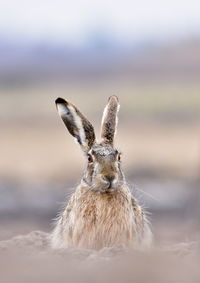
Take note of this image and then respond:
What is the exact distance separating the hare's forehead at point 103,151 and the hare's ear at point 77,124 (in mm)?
149

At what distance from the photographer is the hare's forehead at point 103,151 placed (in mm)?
9291

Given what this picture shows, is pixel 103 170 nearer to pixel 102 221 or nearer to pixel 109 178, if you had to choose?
pixel 109 178

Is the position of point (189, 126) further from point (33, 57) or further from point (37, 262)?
point (33, 57)

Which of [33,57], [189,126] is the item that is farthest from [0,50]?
[189,126]

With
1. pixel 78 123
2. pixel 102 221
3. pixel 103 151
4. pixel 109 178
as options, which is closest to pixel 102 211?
pixel 102 221

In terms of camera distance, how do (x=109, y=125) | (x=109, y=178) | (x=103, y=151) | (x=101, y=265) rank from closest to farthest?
(x=101, y=265)
(x=109, y=178)
(x=103, y=151)
(x=109, y=125)

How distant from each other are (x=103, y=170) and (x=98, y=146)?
397 mm

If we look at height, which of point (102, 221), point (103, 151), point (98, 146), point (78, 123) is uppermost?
point (78, 123)

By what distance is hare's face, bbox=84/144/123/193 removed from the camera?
357 inches

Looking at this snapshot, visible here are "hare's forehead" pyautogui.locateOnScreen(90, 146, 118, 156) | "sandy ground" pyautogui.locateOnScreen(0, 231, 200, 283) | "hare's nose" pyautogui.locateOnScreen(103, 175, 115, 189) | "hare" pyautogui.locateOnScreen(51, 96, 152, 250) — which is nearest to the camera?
"sandy ground" pyautogui.locateOnScreen(0, 231, 200, 283)

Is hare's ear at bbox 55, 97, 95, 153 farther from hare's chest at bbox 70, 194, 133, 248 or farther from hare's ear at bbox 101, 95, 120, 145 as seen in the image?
hare's chest at bbox 70, 194, 133, 248

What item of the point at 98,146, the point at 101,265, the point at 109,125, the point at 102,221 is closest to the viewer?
the point at 101,265

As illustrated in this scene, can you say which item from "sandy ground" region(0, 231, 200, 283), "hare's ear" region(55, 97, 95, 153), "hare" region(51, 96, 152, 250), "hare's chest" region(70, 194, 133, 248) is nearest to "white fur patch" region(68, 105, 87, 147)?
"hare's ear" region(55, 97, 95, 153)

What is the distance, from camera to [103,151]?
934cm
